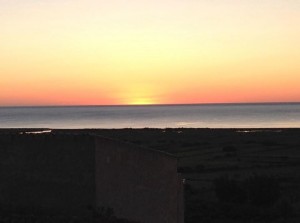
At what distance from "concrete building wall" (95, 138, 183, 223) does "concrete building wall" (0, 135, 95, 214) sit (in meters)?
0.30

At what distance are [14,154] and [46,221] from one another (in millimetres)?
2802

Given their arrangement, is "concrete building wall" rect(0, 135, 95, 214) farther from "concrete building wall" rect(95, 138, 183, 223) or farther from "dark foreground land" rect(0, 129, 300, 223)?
"dark foreground land" rect(0, 129, 300, 223)

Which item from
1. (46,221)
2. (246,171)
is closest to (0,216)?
(46,221)

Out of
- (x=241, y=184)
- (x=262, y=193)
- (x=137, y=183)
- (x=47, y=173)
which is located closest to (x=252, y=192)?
(x=262, y=193)

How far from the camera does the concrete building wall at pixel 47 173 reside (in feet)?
39.7

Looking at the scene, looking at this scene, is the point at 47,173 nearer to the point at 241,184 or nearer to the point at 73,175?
the point at 73,175

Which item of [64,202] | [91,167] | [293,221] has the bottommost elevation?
[293,221]

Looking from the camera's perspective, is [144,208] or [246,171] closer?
[144,208]

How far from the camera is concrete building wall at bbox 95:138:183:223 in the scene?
1247 centimetres

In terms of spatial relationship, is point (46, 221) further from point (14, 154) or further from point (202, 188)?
point (202, 188)

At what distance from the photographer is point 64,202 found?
1226cm

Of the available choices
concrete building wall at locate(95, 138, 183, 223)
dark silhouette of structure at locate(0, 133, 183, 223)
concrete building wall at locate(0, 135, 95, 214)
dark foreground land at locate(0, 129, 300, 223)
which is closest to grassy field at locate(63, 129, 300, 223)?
dark foreground land at locate(0, 129, 300, 223)

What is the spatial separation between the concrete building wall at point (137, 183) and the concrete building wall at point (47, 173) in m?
0.30

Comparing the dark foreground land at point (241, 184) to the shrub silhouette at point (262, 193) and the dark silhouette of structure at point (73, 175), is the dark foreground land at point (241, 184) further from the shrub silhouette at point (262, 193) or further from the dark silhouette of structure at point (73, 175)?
the dark silhouette of structure at point (73, 175)
